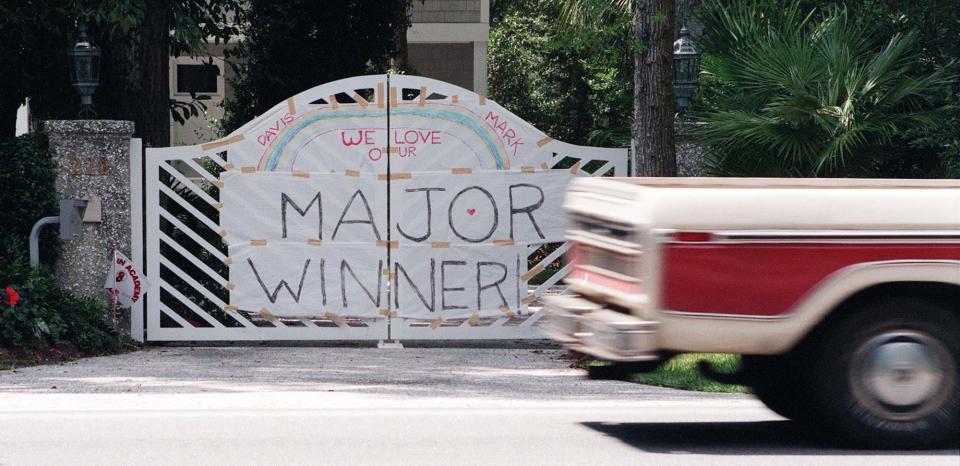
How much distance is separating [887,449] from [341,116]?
6.74 metres

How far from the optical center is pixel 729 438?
7.63 metres

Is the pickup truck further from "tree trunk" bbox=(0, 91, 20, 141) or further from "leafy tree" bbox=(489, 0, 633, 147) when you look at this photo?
"tree trunk" bbox=(0, 91, 20, 141)

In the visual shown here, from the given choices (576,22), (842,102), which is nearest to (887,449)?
(842,102)

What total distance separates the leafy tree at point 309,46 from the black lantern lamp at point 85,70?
259 inches

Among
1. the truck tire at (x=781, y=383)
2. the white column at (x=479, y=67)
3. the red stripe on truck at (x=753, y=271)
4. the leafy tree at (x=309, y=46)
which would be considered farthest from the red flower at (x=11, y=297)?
the white column at (x=479, y=67)

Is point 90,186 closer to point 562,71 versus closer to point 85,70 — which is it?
point 85,70

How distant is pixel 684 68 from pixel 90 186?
584 centimetres

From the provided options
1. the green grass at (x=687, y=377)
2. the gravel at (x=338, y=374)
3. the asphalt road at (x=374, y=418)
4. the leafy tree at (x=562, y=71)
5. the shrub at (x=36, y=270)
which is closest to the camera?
the asphalt road at (x=374, y=418)

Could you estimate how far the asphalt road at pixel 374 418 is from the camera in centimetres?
707

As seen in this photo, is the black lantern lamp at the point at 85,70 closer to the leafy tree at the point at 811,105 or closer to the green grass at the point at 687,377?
the leafy tree at the point at 811,105

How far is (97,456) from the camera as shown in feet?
23.1

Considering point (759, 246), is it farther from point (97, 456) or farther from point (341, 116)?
point (341, 116)

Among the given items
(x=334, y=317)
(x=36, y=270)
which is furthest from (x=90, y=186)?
(x=334, y=317)

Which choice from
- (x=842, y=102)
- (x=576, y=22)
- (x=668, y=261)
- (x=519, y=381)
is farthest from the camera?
(x=576, y=22)
